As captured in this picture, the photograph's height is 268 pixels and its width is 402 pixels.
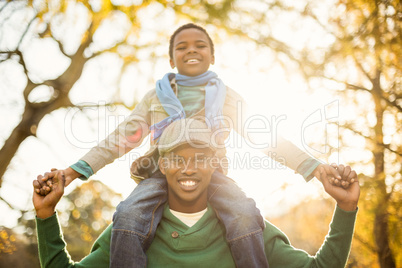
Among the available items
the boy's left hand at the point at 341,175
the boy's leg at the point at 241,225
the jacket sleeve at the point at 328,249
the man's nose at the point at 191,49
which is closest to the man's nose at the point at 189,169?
the boy's leg at the point at 241,225

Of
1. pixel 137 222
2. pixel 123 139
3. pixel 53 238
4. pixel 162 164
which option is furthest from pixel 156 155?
pixel 53 238

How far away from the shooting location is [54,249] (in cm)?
218

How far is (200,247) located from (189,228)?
14cm

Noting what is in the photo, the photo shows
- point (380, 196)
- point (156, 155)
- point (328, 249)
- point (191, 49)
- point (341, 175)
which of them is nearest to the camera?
point (341, 175)

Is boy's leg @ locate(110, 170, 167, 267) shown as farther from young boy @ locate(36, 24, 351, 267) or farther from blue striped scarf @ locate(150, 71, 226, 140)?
blue striped scarf @ locate(150, 71, 226, 140)

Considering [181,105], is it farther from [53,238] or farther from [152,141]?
[53,238]

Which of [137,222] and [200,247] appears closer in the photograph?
[137,222]

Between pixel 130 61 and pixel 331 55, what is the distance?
5.85 meters

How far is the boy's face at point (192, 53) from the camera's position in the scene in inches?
106

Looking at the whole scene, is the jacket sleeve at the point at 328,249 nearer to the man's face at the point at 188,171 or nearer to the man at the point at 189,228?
the man at the point at 189,228

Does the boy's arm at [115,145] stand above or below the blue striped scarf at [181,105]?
below

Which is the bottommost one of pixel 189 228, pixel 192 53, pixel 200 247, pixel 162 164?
pixel 200 247

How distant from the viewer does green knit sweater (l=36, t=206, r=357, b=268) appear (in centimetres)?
212

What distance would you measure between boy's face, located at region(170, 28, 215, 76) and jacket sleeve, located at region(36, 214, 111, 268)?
4.42 feet
